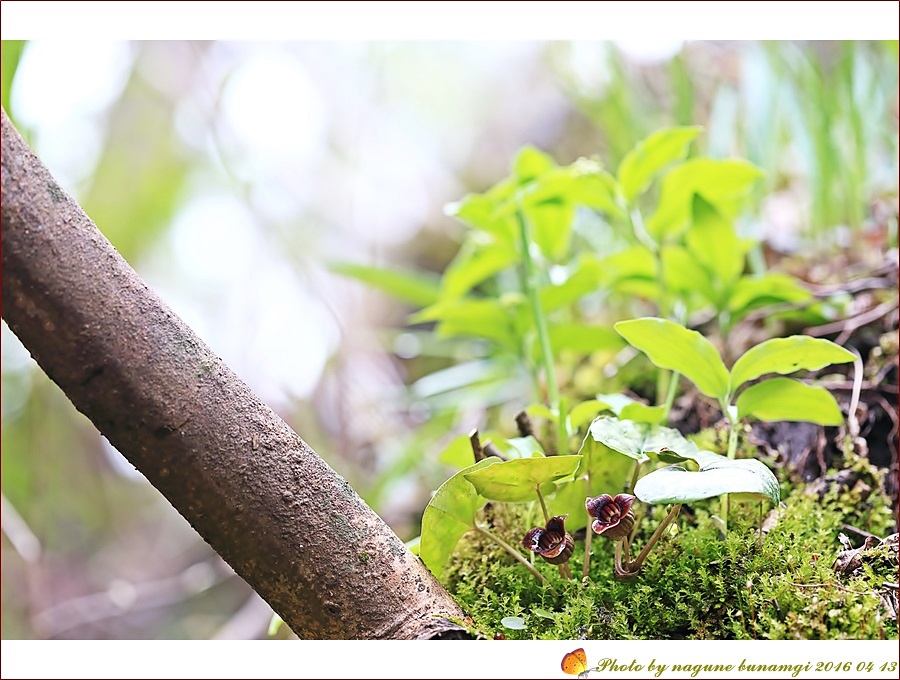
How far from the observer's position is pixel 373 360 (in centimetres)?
189

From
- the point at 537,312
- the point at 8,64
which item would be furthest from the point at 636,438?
the point at 8,64

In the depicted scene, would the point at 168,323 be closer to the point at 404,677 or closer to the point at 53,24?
the point at 404,677

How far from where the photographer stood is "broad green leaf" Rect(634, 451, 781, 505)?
1.39ft

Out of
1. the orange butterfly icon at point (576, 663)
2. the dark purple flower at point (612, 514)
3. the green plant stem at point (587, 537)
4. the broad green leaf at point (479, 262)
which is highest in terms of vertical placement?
the broad green leaf at point (479, 262)

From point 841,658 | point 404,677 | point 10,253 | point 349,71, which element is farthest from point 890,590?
point 349,71

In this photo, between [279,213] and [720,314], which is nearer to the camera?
[720,314]

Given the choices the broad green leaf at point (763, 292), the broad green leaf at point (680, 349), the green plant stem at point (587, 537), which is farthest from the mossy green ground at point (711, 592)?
the broad green leaf at point (763, 292)

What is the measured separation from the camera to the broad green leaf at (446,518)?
526 millimetres

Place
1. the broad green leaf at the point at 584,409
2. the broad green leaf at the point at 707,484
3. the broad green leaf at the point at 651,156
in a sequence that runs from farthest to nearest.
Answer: the broad green leaf at the point at 651,156
the broad green leaf at the point at 584,409
the broad green leaf at the point at 707,484

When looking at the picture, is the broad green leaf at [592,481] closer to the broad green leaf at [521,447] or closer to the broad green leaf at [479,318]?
the broad green leaf at [521,447]

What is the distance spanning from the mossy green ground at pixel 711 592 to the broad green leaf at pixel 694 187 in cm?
37

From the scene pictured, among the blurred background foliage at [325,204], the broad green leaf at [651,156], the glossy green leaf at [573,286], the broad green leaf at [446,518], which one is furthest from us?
the blurred background foliage at [325,204]

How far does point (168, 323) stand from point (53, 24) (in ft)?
1.50

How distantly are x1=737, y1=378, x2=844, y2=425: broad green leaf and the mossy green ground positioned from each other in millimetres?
96
